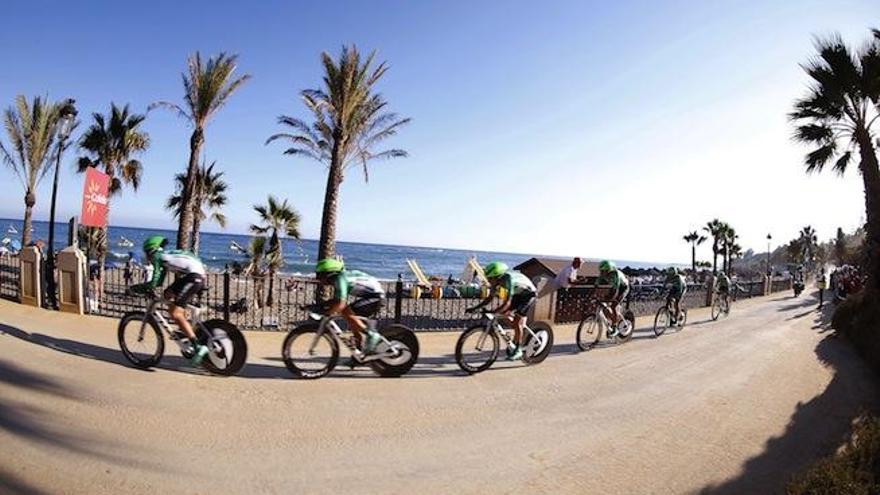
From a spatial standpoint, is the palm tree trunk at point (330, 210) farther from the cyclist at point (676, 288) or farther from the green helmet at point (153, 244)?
the cyclist at point (676, 288)

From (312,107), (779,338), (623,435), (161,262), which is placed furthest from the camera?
(312,107)

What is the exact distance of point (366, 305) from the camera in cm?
704

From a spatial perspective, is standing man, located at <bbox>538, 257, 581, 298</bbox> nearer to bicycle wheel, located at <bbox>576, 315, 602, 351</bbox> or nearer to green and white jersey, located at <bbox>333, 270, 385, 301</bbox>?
bicycle wheel, located at <bbox>576, 315, 602, 351</bbox>

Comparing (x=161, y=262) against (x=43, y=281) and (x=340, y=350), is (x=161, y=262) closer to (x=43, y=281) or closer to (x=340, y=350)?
(x=340, y=350)

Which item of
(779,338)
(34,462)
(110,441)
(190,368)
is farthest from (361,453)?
(779,338)

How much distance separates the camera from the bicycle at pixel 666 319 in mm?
13018

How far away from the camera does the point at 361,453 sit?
4.43 metres

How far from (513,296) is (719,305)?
1379cm

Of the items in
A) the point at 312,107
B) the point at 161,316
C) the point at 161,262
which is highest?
the point at 312,107

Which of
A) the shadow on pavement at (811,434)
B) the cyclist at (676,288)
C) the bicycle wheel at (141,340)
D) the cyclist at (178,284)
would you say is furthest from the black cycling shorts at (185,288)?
the cyclist at (676,288)

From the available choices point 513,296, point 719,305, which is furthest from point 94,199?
point 719,305

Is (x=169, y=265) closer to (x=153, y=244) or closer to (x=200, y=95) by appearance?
(x=153, y=244)

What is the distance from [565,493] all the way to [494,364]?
416cm

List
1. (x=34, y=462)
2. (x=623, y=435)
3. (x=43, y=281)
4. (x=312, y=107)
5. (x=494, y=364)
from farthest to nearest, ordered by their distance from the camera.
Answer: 1. (x=312, y=107)
2. (x=43, y=281)
3. (x=494, y=364)
4. (x=623, y=435)
5. (x=34, y=462)
